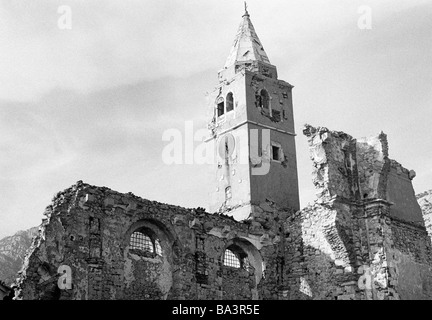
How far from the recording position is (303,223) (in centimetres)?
2738

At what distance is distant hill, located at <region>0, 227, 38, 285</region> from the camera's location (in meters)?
52.4

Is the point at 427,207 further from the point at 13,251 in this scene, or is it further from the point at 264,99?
the point at 13,251

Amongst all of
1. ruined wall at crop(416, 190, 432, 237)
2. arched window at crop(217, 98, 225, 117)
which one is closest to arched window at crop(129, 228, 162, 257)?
arched window at crop(217, 98, 225, 117)

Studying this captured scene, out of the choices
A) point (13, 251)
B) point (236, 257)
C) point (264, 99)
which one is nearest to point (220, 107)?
point (264, 99)

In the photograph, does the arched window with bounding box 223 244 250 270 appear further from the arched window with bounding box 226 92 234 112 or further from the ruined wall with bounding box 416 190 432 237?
the ruined wall with bounding box 416 190 432 237

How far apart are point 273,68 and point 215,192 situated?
7024 mm

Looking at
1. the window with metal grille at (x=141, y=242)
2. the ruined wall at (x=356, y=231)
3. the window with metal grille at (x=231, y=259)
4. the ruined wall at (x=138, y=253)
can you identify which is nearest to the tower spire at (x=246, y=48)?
the ruined wall at (x=356, y=231)

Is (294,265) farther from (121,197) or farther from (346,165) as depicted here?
(121,197)

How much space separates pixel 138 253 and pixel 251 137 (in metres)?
8.71

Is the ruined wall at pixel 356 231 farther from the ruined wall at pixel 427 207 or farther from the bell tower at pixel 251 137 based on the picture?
the ruined wall at pixel 427 207

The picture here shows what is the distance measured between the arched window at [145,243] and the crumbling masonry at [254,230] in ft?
0.15

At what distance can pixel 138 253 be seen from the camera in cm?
2359

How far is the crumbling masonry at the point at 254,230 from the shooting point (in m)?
21.8
